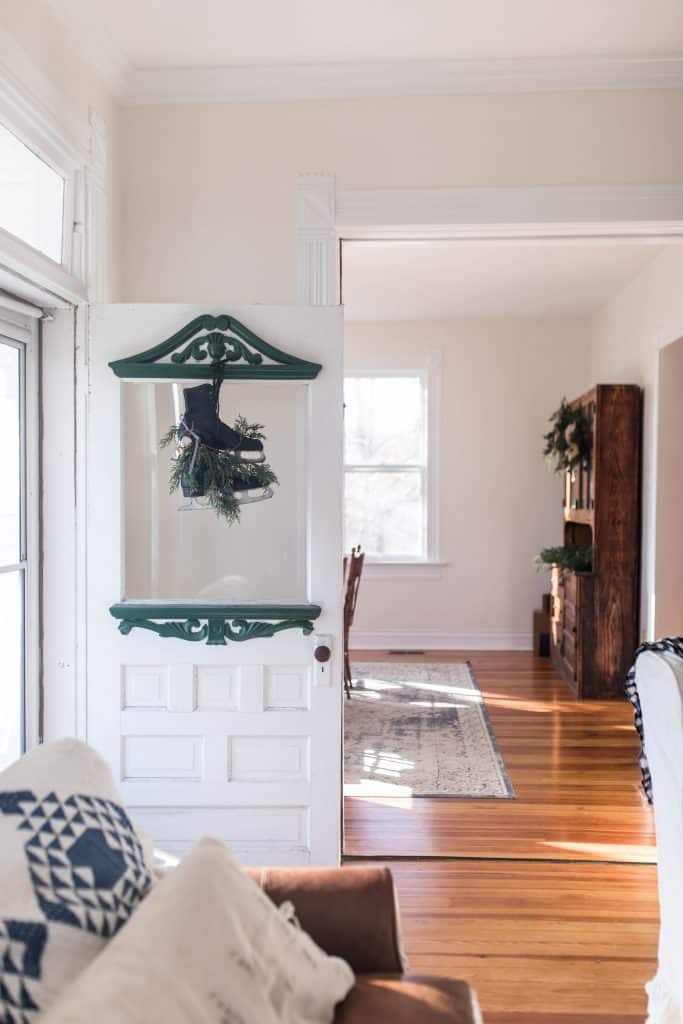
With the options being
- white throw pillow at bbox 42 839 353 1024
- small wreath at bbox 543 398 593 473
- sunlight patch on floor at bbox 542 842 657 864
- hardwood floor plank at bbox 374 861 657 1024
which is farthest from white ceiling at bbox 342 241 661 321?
white throw pillow at bbox 42 839 353 1024

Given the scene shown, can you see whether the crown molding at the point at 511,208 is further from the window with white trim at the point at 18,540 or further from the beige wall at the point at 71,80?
the window with white trim at the point at 18,540

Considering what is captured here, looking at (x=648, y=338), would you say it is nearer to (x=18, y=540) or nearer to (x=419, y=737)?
(x=419, y=737)

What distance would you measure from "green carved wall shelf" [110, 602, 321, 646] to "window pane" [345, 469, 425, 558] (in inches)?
203

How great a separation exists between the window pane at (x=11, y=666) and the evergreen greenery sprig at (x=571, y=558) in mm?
4454

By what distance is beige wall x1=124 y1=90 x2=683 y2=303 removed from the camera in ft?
10.6

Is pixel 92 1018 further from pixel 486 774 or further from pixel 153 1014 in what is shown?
pixel 486 774

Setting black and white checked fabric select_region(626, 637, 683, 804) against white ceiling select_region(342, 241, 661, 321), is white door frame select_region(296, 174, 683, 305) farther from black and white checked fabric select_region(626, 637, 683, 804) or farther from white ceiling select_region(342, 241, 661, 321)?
white ceiling select_region(342, 241, 661, 321)

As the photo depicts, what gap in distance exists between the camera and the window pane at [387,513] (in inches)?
326

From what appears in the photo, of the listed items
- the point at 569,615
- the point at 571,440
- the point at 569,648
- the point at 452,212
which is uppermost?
the point at 452,212

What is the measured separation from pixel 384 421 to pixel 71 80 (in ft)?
18.2

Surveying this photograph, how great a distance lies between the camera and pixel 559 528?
8.11 meters

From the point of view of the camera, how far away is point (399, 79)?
3232 mm

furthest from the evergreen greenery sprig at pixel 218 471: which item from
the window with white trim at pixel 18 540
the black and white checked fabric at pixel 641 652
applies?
the black and white checked fabric at pixel 641 652

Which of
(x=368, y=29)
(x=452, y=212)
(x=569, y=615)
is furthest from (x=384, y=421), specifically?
(x=368, y=29)
